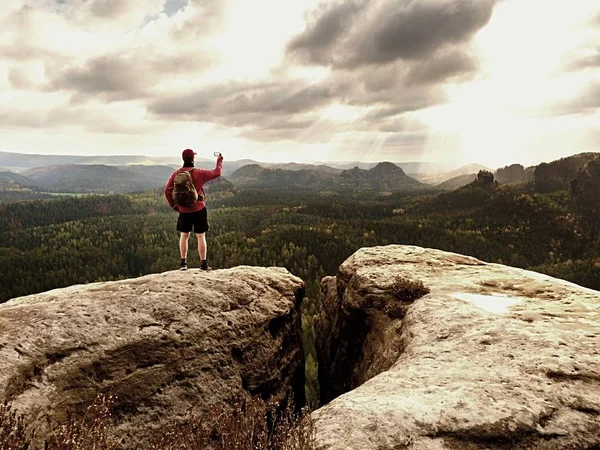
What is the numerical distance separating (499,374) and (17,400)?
12.3 meters

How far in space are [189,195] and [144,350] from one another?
6509mm

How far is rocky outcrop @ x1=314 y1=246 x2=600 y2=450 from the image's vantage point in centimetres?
700

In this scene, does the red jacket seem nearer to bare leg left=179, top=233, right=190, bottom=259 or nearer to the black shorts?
the black shorts

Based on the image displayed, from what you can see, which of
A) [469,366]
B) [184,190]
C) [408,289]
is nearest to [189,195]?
[184,190]

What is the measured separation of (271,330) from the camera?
15750 mm

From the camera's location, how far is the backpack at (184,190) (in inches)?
600

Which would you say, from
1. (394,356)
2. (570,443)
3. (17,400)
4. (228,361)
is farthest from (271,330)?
(570,443)

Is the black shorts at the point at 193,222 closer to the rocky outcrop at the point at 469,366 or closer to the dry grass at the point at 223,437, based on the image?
the rocky outcrop at the point at 469,366

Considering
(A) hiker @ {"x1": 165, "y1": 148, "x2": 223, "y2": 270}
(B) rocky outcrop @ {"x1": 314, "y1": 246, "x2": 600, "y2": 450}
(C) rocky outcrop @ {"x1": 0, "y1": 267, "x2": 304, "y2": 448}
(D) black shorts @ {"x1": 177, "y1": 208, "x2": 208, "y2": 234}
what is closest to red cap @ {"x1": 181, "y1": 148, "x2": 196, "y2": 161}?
(A) hiker @ {"x1": 165, "y1": 148, "x2": 223, "y2": 270}

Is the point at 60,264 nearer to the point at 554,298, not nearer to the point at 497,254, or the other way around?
the point at 554,298

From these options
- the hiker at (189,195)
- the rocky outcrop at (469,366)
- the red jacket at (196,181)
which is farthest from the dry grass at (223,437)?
the red jacket at (196,181)

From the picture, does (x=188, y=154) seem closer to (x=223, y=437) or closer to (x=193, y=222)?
(x=193, y=222)

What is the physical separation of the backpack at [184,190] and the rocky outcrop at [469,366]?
356 inches

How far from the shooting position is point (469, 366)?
9234mm
